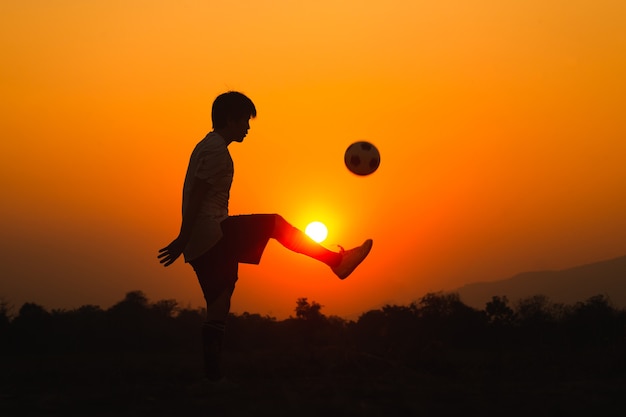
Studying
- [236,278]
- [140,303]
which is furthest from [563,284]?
[236,278]

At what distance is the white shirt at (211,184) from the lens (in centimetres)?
687

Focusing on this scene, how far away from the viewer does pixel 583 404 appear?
184 inches

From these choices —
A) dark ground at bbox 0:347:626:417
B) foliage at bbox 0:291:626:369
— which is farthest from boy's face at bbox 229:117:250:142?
foliage at bbox 0:291:626:369

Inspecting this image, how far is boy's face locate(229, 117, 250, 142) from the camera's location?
24.0 ft

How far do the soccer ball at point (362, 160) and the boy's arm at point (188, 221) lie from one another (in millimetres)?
5047

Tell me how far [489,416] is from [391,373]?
2.81 meters

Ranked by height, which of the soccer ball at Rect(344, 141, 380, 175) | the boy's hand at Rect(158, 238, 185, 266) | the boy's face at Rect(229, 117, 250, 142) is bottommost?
the boy's hand at Rect(158, 238, 185, 266)

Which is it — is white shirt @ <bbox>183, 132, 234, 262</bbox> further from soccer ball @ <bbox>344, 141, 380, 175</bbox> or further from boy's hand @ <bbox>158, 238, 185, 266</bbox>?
soccer ball @ <bbox>344, 141, 380, 175</bbox>

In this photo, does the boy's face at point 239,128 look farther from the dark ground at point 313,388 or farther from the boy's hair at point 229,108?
the dark ground at point 313,388

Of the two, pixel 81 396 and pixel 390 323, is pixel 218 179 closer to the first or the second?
pixel 81 396

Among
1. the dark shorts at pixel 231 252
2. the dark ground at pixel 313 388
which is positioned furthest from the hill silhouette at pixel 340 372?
the dark shorts at pixel 231 252

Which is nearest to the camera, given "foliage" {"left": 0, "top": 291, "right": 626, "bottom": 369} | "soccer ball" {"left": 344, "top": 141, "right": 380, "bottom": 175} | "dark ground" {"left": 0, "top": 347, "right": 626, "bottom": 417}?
"dark ground" {"left": 0, "top": 347, "right": 626, "bottom": 417}

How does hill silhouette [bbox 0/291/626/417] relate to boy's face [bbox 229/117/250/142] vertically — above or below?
below

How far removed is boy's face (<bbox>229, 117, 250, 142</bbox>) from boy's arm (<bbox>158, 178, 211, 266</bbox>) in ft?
2.40
